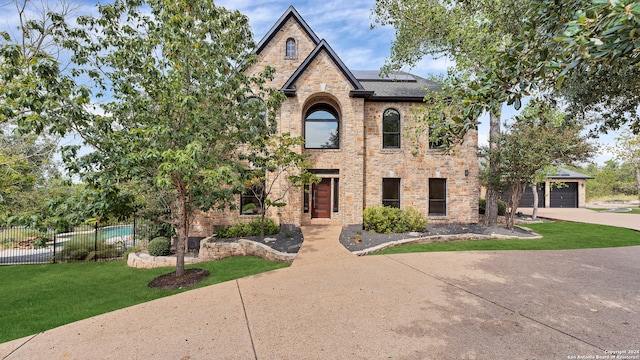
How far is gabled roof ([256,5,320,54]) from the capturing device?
44.9ft

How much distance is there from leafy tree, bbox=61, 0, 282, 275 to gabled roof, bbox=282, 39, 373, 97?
15.9 feet

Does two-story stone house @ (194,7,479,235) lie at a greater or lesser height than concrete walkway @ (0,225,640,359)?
greater

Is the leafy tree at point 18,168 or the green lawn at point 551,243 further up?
the leafy tree at point 18,168

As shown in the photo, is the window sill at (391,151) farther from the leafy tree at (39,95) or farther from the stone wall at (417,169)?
the leafy tree at (39,95)

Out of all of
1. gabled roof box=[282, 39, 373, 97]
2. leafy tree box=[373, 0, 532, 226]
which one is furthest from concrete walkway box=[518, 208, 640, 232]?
gabled roof box=[282, 39, 373, 97]

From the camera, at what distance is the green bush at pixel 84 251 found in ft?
34.3

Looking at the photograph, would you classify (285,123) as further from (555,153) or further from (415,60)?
(555,153)

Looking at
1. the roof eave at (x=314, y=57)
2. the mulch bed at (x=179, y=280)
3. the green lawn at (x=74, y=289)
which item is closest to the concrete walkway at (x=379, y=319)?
the green lawn at (x=74, y=289)

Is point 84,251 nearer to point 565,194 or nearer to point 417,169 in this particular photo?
point 417,169

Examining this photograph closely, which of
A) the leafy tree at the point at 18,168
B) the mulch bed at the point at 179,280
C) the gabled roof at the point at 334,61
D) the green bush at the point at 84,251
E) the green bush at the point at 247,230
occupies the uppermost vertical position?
the gabled roof at the point at 334,61

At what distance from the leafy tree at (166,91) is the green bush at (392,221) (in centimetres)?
694

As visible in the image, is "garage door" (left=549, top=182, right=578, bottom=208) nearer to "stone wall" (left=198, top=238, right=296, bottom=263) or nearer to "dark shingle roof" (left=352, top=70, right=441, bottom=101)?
"dark shingle roof" (left=352, top=70, right=441, bottom=101)

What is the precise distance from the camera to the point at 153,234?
1097cm

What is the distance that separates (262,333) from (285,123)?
9.96 meters
